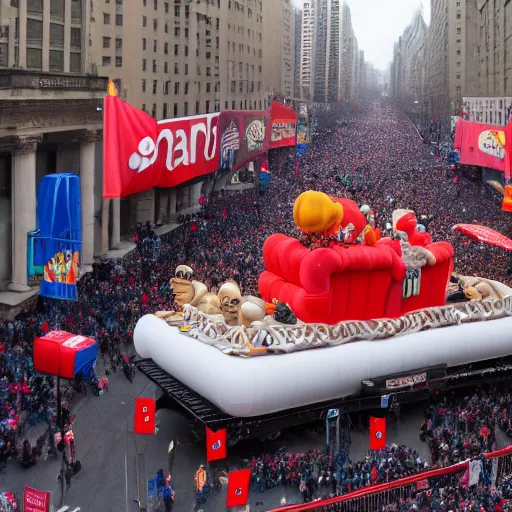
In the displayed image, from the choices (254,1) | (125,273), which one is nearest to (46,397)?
(125,273)

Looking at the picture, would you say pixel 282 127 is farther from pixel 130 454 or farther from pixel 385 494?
pixel 385 494

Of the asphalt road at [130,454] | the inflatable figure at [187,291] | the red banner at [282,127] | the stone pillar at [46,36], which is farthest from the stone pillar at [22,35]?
the red banner at [282,127]

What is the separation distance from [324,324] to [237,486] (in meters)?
5.96

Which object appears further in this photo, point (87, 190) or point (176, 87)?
point (176, 87)

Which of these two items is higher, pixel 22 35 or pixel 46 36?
pixel 46 36

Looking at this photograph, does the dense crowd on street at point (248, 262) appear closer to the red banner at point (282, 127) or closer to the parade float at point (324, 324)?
the parade float at point (324, 324)

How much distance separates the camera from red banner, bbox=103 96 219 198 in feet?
101

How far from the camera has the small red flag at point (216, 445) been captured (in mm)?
17938

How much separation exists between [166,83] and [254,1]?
88.5ft

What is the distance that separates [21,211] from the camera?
1190 inches

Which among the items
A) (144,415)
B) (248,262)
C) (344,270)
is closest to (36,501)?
(144,415)

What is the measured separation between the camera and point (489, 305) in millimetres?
23688

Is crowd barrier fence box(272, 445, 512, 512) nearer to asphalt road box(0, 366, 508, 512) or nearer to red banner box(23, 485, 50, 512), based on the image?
asphalt road box(0, 366, 508, 512)

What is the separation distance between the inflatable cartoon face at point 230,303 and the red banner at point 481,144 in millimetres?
31575
